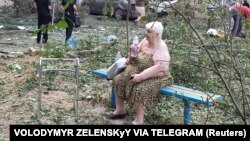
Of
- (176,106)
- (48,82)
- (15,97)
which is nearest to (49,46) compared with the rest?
(48,82)

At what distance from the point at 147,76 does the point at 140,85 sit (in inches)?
5.3

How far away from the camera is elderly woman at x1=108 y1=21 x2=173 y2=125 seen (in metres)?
5.23

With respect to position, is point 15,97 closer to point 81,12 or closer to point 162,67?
point 162,67

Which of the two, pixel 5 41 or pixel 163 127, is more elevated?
pixel 163 127

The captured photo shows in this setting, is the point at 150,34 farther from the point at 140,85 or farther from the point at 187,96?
the point at 187,96

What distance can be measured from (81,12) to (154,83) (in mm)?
14724

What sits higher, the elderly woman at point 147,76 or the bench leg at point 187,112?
the elderly woman at point 147,76

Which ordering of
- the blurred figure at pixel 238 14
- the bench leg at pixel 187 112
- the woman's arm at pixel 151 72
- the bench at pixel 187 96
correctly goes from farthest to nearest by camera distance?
1. the woman's arm at pixel 151 72
2. the bench leg at pixel 187 112
3. the bench at pixel 187 96
4. the blurred figure at pixel 238 14

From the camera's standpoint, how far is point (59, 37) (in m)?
12.9

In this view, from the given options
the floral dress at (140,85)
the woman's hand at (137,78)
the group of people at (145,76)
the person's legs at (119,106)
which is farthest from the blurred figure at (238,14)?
the person's legs at (119,106)

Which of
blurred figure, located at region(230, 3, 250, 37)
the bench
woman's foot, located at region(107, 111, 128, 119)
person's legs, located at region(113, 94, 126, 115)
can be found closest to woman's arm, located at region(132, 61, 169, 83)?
the bench

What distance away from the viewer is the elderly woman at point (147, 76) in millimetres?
5234

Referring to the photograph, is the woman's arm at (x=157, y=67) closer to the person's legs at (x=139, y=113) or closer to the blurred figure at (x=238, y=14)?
the person's legs at (x=139, y=113)

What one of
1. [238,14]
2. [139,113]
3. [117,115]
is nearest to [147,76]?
[139,113]
